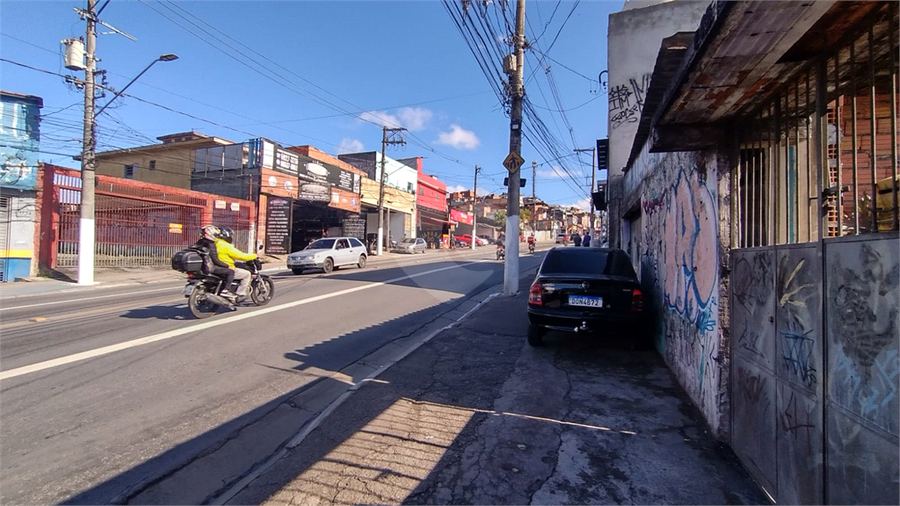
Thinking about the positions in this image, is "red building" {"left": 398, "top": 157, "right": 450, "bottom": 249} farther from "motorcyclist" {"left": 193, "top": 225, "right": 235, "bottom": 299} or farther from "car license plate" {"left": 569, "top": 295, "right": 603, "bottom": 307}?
"car license plate" {"left": 569, "top": 295, "right": 603, "bottom": 307}

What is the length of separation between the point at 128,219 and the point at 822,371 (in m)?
23.5

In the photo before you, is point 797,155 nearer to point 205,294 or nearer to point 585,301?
point 585,301

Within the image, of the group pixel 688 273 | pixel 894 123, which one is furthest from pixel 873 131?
pixel 688 273

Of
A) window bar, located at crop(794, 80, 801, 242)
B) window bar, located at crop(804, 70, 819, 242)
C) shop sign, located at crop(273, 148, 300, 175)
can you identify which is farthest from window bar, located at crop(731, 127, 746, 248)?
shop sign, located at crop(273, 148, 300, 175)

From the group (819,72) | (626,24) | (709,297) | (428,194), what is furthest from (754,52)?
(428,194)

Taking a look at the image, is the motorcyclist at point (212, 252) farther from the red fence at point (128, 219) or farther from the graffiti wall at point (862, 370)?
the red fence at point (128, 219)

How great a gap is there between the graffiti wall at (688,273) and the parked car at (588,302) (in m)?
0.39

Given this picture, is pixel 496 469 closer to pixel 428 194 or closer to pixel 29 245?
pixel 29 245

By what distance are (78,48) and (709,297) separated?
2007cm

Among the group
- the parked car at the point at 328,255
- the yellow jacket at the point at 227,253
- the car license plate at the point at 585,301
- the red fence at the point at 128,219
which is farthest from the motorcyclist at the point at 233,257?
the red fence at the point at 128,219

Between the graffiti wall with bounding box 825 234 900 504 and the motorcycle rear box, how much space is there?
29.0 ft

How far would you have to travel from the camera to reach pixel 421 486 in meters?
2.96

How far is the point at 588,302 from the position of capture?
19.2ft

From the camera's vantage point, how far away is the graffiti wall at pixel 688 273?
3.70m
